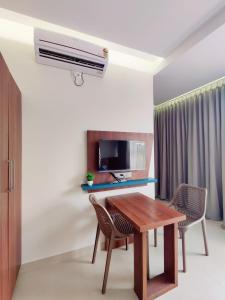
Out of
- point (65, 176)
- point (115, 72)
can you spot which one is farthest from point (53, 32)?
point (65, 176)

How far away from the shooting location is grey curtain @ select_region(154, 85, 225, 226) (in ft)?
9.35

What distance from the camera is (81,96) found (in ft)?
6.54

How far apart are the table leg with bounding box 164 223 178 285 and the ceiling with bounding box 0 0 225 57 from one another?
6.52 ft

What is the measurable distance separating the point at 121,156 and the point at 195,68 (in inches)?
67.9

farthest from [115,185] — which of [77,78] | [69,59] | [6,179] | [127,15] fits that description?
[127,15]

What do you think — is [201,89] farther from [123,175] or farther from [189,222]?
[189,222]

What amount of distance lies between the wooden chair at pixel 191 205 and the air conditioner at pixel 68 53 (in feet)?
6.36

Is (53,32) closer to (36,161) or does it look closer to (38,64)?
(38,64)

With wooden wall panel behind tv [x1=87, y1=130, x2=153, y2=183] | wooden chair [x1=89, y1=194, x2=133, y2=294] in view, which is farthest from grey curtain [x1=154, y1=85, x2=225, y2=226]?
wooden chair [x1=89, y1=194, x2=133, y2=294]

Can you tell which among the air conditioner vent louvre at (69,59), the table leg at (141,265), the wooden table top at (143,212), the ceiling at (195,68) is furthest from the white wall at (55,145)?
the ceiling at (195,68)

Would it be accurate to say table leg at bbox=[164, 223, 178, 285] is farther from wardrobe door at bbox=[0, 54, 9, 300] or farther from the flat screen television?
wardrobe door at bbox=[0, 54, 9, 300]

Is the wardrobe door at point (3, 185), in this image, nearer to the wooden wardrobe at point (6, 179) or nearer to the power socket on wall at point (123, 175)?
the wooden wardrobe at point (6, 179)

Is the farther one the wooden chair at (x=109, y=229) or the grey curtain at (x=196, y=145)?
the grey curtain at (x=196, y=145)

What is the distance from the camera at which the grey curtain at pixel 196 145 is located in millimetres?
2850
